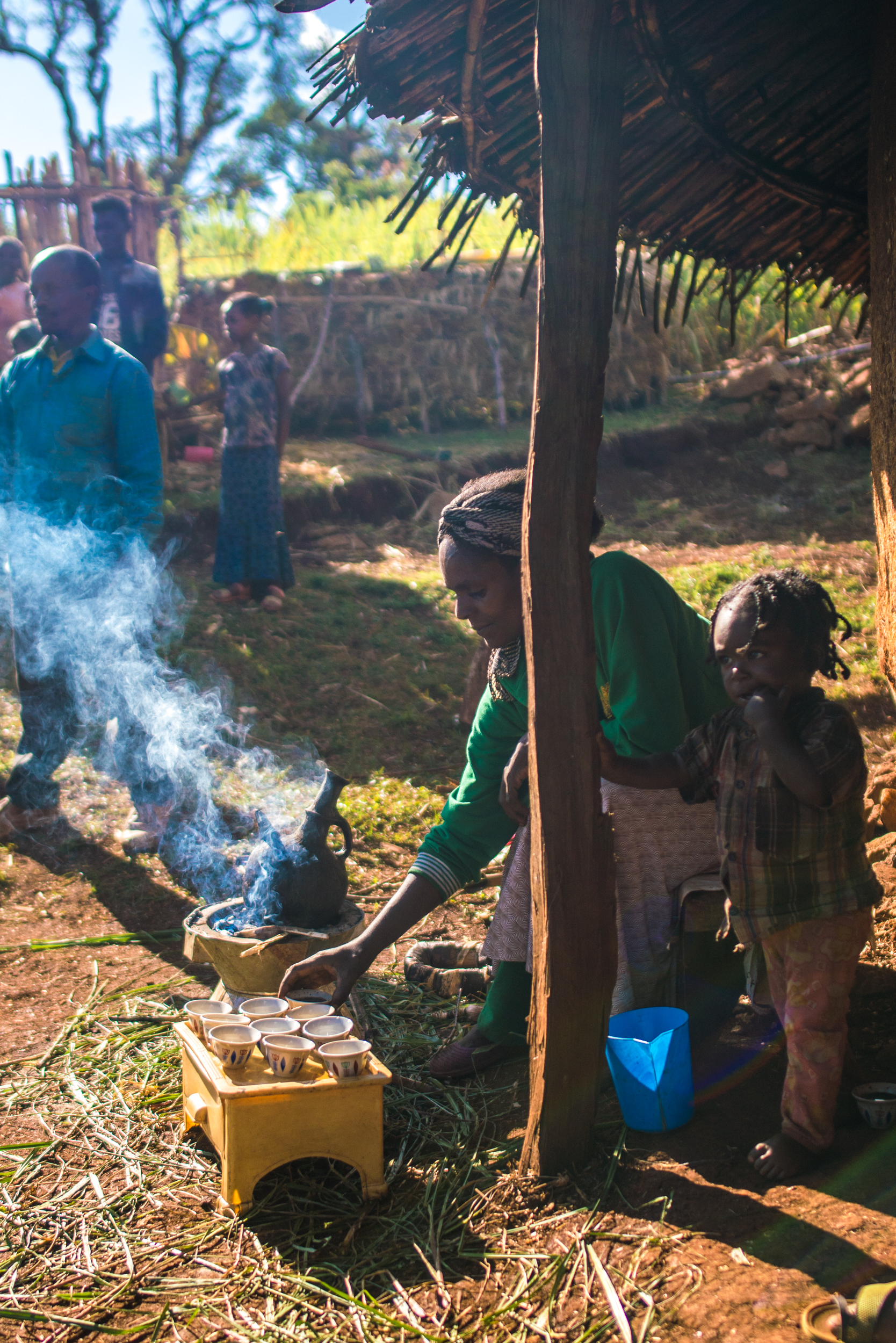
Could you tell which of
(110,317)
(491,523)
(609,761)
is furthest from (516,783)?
(110,317)

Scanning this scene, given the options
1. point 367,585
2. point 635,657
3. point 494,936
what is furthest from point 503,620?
point 367,585

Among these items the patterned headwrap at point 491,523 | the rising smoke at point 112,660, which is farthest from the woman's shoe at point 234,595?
the patterned headwrap at point 491,523

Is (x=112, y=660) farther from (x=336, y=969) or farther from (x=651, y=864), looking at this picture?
(x=651, y=864)

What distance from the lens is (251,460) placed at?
8320 mm

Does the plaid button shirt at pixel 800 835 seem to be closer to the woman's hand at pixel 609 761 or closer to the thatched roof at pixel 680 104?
the woman's hand at pixel 609 761

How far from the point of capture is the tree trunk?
2768 millimetres

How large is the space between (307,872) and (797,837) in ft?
5.22

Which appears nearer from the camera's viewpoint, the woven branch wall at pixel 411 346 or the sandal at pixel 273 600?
the sandal at pixel 273 600

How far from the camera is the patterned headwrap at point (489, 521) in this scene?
2990 millimetres

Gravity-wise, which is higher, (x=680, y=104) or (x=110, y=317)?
(x=110, y=317)

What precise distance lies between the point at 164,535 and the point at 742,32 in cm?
744

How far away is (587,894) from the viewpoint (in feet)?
7.86

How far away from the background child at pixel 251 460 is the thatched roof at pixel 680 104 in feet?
16.1

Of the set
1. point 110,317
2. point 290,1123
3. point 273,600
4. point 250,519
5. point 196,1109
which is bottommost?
point 196,1109
